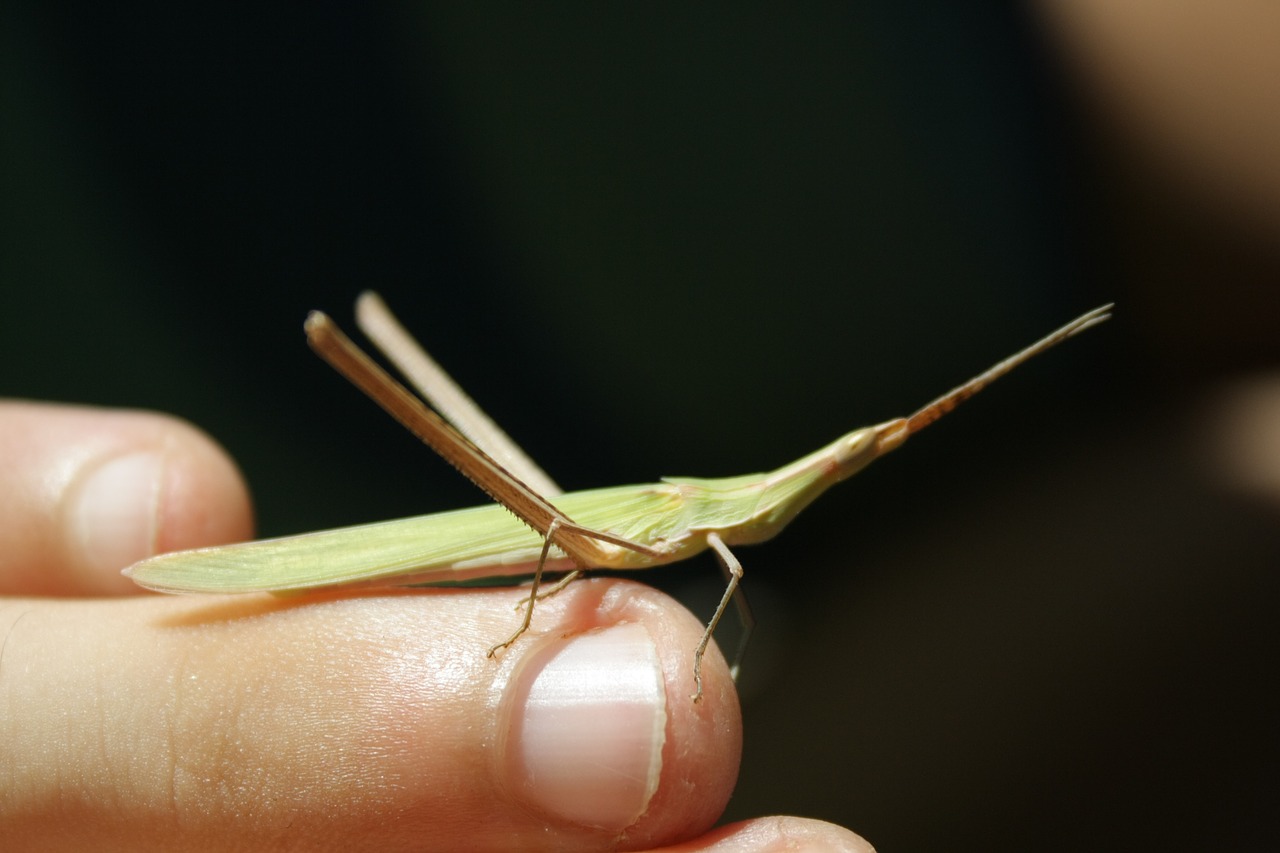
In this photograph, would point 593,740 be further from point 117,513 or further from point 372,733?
point 117,513

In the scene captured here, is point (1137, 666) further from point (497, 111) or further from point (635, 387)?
point (497, 111)

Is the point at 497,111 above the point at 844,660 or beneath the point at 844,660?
above

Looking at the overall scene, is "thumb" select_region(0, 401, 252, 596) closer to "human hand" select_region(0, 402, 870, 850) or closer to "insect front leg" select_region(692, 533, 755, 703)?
"human hand" select_region(0, 402, 870, 850)

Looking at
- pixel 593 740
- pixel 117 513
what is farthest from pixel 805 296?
pixel 117 513

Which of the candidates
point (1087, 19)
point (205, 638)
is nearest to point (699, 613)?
point (205, 638)

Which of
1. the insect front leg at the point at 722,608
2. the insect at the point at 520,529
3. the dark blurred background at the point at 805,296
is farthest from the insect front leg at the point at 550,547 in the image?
the dark blurred background at the point at 805,296

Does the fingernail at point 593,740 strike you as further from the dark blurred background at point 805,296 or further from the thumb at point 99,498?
the dark blurred background at point 805,296

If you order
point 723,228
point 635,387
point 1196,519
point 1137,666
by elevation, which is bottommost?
point 1137,666
